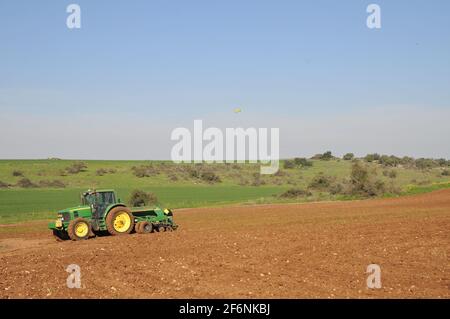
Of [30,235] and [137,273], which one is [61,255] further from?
[30,235]

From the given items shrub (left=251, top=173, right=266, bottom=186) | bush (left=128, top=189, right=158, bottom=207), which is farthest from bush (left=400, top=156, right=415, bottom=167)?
bush (left=128, top=189, right=158, bottom=207)

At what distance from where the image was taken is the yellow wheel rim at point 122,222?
76.8 ft

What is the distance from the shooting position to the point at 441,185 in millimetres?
57438

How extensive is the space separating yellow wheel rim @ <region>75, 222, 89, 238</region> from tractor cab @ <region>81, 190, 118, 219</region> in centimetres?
54

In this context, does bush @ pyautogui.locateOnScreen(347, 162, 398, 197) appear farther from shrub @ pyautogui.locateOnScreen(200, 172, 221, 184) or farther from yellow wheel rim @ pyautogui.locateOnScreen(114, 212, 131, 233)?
shrub @ pyautogui.locateOnScreen(200, 172, 221, 184)

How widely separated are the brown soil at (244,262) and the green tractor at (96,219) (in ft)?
2.18

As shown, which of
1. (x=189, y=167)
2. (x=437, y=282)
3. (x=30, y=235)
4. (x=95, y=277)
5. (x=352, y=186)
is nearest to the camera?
(x=437, y=282)

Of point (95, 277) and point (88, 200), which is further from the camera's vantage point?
point (88, 200)

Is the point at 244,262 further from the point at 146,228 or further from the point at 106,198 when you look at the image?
the point at 106,198

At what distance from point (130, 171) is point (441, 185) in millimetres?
53057

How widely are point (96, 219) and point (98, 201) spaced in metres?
0.71

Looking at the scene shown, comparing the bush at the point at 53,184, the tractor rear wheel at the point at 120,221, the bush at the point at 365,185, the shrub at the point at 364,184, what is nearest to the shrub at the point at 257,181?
the bush at the point at 53,184

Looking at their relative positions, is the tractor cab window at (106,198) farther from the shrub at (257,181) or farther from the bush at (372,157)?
the bush at (372,157)
